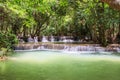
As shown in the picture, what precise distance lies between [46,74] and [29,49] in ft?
39.3

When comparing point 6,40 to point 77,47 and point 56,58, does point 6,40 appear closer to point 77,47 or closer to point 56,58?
point 56,58

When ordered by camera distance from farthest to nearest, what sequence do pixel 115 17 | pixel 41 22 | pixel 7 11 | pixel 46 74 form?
pixel 41 22 < pixel 115 17 < pixel 7 11 < pixel 46 74

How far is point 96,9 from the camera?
2153cm

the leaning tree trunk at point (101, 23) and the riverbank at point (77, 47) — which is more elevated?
the leaning tree trunk at point (101, 23)

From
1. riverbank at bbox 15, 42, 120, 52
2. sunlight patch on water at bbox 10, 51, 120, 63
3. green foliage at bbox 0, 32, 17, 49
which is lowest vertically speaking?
sunlight patch on water at bbox 10, 51, 120, 63

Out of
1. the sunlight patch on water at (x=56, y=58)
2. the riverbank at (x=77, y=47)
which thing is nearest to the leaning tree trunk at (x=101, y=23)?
the riverbank at (x=77, y=47)

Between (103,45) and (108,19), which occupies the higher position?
(108,19)

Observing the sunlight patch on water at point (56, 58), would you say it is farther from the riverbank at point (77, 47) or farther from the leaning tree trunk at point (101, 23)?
the leaning tree trunk at point (101, 23)

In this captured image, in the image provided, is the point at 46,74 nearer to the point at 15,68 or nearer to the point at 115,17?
the point at 15,68

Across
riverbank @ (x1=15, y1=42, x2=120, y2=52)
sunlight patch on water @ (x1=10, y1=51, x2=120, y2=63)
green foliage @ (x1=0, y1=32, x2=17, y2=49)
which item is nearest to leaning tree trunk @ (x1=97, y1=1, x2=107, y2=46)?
riverbank @ (x1=15, y1=42, x2=120, y2=52)

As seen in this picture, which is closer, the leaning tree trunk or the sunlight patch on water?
the sunlight patch on water

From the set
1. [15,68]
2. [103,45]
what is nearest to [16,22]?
[103,45]

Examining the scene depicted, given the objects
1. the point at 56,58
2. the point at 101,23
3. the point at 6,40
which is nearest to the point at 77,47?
the point at 101,23

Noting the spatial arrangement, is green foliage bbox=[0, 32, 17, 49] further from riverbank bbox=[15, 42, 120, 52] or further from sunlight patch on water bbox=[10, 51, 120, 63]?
riverbank bbox=[15, 42, 120, 52]
